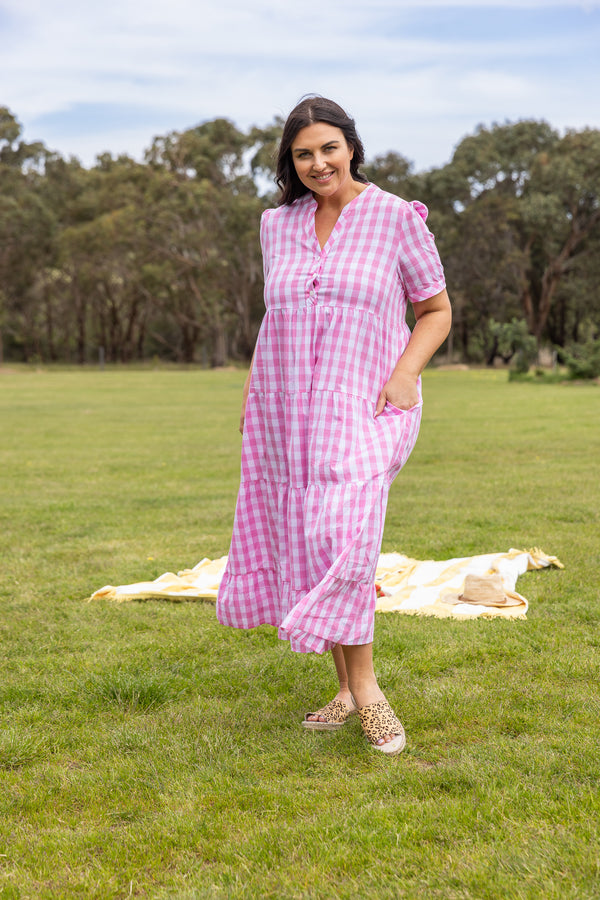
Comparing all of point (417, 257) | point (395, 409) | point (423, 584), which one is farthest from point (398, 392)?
point (423, 584)

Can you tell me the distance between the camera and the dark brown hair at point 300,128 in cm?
299

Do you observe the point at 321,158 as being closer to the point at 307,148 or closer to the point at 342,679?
the point at 307,148

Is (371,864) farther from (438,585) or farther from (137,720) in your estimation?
(438,585)

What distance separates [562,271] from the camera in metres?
45.3

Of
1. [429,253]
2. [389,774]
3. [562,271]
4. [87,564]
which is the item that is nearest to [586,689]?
[389,774]

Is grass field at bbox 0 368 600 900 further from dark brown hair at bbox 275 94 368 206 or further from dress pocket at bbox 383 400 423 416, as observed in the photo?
dark brown hair at bbox 275 94 368 206

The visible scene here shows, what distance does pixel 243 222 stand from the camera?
4434 cm

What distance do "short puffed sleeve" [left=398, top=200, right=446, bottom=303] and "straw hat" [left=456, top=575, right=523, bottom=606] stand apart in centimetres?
214

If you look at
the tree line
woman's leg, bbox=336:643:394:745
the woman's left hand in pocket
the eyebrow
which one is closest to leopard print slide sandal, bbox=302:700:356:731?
woman's leg, bbox=336:643:394:745

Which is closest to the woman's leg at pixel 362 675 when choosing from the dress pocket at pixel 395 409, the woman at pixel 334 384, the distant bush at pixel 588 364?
the woman at pixel 334 384

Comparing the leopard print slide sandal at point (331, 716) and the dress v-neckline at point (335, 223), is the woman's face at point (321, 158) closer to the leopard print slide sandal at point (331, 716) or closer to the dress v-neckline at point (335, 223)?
the dress v-neckline at point (335, 223)

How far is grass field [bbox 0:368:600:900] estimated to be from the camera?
2.31 metres

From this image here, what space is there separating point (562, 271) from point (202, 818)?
1799 inches

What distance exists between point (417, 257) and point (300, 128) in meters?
0.56
